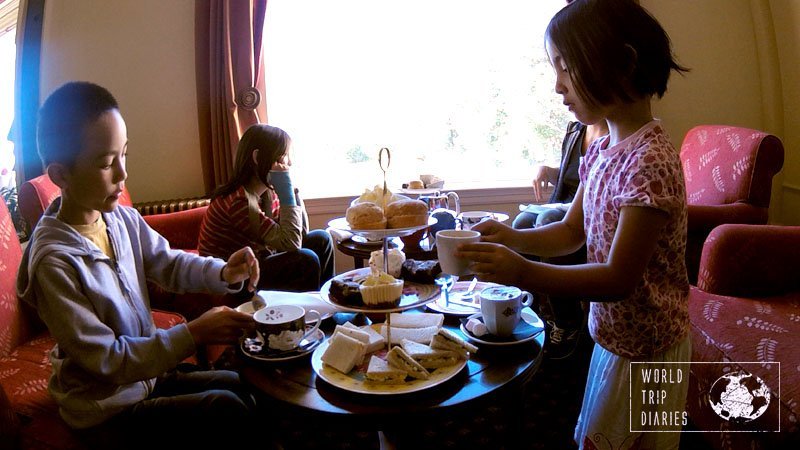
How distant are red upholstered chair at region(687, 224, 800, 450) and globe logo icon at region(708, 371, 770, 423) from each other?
0.02m

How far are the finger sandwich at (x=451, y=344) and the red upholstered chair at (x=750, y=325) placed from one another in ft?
2.57

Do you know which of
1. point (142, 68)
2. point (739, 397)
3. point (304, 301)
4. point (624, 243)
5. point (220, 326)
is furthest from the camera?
point (142, 68)

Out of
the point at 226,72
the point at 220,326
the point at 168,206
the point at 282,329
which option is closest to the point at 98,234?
the point at 220,326

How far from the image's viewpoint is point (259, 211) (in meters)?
2.42

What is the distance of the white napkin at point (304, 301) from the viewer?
5.25 feet

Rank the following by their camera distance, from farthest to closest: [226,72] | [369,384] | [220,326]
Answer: [226,72], [220,326], [369,384]

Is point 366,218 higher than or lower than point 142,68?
lower

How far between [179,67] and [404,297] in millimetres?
3019

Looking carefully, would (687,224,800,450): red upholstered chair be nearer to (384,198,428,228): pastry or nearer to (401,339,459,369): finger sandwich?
(401,339,459,369): finger sandwich

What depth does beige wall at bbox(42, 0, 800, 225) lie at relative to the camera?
352cm

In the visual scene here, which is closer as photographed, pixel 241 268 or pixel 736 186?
pixel 241 268

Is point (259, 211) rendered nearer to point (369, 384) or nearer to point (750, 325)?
point (369, 384)

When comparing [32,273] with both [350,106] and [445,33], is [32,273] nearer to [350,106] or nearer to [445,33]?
[350,106]

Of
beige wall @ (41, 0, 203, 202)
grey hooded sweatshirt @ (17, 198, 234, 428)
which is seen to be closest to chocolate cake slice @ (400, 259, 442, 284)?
grey hooded sweatshirt @ (17, 198, 234, 428)
